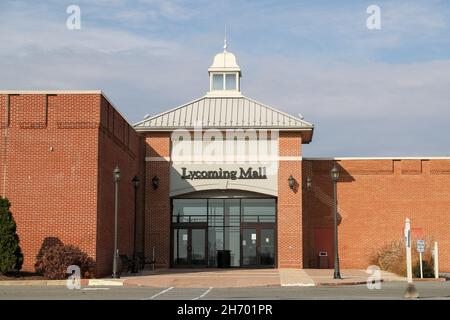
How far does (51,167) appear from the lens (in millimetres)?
32344

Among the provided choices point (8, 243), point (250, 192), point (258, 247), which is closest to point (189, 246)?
point (258, 247)

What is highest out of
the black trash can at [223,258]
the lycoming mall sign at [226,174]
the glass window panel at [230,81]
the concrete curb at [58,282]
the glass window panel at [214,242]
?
the glass window panel at [230,81]

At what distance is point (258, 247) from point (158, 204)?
5.55m

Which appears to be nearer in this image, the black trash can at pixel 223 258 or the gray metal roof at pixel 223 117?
the gray metal roof at pixel 223 117

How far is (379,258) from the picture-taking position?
41.1 m

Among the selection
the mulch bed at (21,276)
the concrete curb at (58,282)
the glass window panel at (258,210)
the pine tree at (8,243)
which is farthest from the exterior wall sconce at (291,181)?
the pine tree at (8,243)

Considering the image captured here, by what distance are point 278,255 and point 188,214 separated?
5166 mm

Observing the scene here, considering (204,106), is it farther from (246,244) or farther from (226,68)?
(246,244)

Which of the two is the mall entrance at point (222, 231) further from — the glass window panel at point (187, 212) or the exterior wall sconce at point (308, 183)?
the exterior wall sconce at point (308, 183)

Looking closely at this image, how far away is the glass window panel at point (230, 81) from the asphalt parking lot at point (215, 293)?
63.2 feet

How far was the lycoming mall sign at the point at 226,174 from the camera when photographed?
4188 cm

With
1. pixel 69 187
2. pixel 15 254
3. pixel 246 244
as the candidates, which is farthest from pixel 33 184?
pixel 246 244

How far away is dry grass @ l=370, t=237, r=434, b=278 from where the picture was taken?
35.1 m

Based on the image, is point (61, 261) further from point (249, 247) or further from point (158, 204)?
point (249, 247)
